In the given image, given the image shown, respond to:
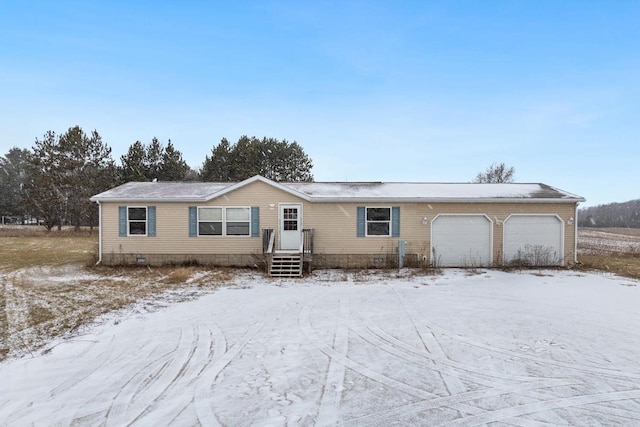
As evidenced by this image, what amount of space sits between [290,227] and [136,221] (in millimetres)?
5906

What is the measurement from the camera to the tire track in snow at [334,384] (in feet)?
10.8

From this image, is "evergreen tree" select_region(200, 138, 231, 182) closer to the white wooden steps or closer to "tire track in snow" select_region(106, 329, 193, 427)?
the white wooden steps

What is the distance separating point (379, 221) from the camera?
13.4m

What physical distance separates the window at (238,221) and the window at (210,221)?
1.12ft

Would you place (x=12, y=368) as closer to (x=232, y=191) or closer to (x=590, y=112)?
(x=232, y=191)

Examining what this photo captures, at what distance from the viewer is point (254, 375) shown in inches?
165

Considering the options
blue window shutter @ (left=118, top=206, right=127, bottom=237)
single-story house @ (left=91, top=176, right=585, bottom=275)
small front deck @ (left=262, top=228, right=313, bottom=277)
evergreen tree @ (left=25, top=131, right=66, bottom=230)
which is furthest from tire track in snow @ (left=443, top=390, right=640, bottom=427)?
evergreen tree @ (left=25, top=131, right=66, bottom=230)

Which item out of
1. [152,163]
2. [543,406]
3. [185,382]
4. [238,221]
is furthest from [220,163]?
[543,406]

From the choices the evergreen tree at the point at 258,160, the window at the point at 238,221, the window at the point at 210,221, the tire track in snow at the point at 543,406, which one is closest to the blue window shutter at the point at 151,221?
the window at the point at 210,221

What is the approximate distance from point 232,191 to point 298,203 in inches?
101

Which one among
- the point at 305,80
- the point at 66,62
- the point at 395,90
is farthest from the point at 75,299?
the point at 395,90

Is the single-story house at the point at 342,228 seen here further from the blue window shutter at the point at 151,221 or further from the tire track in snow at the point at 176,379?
the tire track in snow at the point at 176,379

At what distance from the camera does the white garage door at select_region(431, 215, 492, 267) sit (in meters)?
13.4

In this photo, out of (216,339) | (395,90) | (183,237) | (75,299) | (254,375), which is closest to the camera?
(254,375)
